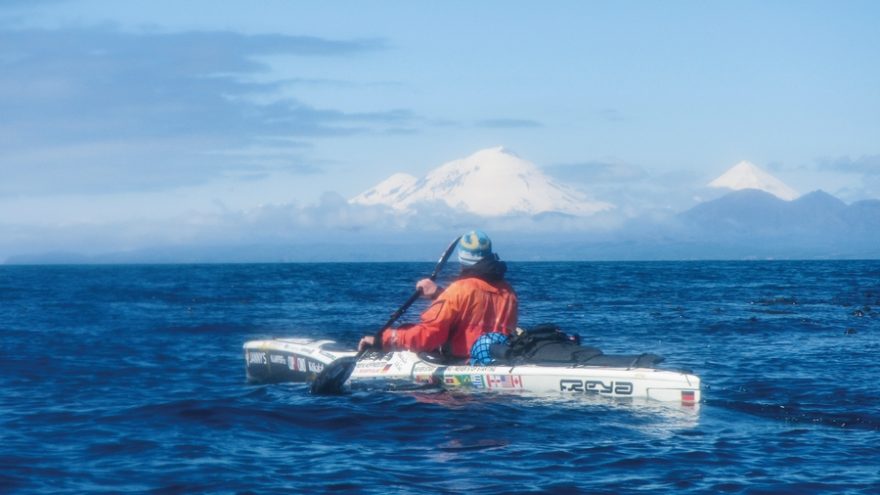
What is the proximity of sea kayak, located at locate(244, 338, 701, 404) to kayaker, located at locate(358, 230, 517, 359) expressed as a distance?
41 cm

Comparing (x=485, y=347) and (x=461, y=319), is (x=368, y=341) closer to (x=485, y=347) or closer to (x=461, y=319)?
(x=461, y=319)

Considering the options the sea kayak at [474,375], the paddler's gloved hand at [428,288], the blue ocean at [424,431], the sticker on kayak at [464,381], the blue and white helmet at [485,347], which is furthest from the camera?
the paddler's gloved hand at [428,288]

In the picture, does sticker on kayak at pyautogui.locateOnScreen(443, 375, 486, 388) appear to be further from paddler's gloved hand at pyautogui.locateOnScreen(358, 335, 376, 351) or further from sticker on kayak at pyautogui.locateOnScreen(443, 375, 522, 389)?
paddler's gloved hand at pyautogui.locateOnScreen(358, 335, 376, 351)

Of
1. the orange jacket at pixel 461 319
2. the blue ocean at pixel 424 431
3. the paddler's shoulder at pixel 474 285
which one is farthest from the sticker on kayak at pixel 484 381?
the paddler's shoulder at pixel 474 285

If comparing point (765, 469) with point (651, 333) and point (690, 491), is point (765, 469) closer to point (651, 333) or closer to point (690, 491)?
point (690, 491)

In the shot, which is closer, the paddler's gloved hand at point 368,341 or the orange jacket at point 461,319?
the orange jacket at point 461,319

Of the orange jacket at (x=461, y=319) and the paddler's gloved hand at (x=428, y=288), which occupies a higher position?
the paddler's gloved hand at (x=428, y=288)

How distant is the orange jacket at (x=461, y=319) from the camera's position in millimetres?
13445

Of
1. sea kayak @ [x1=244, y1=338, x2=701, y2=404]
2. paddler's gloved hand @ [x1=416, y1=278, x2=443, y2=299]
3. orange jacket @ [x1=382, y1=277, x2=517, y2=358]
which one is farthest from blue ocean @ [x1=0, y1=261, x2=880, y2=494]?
paddler's gloved hand @ [x1=416, y1=278, x2=443, y2=299]

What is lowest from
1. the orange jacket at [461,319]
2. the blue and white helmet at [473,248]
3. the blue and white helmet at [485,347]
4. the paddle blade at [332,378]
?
the paddle blade at [332,378]

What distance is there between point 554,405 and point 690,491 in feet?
12.5

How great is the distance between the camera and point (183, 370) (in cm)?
1780

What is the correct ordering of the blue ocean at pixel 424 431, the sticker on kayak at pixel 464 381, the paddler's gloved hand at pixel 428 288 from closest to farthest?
the blue ocean at pixel 424 431 < the sticker on kayak at pixel 464 381 < the paddler's gloved hand at pixel 428 288

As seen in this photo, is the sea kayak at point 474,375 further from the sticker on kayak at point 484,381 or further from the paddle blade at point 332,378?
the paddle blade at point 332,378
